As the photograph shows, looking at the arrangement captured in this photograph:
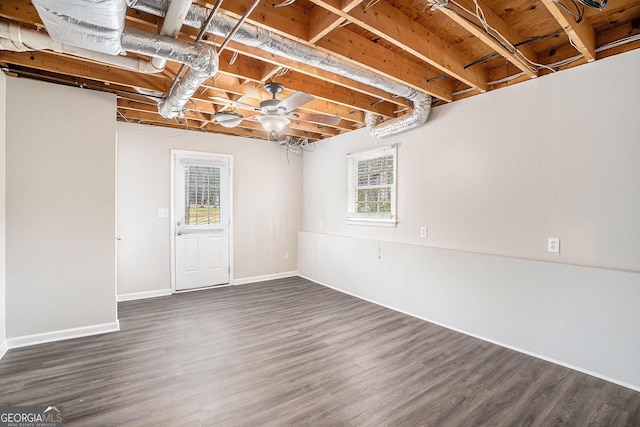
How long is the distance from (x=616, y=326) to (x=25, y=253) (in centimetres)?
531

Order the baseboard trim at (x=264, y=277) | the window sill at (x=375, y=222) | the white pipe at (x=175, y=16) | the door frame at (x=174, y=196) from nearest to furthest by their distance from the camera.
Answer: the white pipe at (x=175, y=16) → the window sill at (x=375, y=222) → the door frame at (x=174, y=196) → the baseboard trim at (x=264, y=277)

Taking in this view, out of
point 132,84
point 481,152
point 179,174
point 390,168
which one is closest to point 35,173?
point 132,84

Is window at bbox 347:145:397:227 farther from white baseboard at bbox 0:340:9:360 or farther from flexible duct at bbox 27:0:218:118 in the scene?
white baseboard at bbox 0:340:9:360

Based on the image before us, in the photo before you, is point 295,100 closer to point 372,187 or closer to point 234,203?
point 372,187

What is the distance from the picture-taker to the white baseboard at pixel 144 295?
443cm

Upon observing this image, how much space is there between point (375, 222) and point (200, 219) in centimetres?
291

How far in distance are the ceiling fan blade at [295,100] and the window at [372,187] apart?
183cm

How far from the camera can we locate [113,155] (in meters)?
3.31

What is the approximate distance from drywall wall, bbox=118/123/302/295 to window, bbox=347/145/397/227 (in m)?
1.53

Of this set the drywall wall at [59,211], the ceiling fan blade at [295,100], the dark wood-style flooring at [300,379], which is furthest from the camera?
the drywall wall at [59,211]

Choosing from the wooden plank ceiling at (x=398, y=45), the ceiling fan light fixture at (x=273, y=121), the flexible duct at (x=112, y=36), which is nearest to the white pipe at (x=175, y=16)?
the flexible duct at (x=112, y=36)

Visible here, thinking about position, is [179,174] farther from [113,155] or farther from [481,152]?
[481,152]

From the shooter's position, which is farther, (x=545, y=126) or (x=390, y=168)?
(x=390, y=168)

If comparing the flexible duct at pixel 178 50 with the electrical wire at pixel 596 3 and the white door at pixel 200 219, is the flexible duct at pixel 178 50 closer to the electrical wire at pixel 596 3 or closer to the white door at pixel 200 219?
the electrical wire at pixel 596 3
